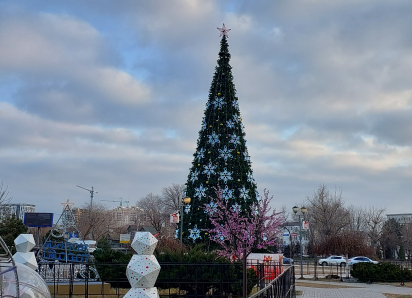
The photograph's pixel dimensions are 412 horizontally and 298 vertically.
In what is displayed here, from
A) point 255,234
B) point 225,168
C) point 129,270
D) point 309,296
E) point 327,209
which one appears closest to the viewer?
point 129,270

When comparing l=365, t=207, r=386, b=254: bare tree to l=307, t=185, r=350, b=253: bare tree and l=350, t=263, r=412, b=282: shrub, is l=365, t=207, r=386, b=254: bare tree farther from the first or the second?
l=350, t=263, r=412, b=282: shrub

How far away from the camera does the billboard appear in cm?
2113

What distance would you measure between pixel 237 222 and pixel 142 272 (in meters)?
16.7

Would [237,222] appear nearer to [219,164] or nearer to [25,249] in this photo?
[219,164]

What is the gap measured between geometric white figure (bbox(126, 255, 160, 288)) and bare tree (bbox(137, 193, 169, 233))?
66484mm

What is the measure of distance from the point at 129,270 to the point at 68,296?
935cm

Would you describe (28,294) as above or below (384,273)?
above

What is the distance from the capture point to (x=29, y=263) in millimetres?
8391

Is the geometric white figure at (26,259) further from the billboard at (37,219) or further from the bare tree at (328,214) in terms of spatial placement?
the bare tree at (328,214)

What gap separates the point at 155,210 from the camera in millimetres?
80250

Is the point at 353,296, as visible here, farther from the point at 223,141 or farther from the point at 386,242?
the point at 386,242

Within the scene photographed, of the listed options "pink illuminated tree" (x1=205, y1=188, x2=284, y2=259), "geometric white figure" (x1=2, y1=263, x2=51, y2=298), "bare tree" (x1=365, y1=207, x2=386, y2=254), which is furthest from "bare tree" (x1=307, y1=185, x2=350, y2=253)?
"geometric white figure" (x1=2, y1=263, x2=51, y2=298)

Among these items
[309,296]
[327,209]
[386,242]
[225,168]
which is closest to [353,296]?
[309,296]

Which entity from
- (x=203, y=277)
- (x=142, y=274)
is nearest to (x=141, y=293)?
(x=142, y=274)
